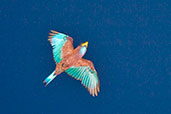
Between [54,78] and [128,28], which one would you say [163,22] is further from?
[54,78]

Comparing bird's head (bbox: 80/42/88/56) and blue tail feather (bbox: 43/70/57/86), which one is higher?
bird's head (bbox: 80/42/88/56)

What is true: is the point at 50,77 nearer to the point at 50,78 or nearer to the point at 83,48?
the point at 50,78

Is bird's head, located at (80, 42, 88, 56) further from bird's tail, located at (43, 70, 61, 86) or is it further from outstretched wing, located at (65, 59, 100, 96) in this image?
bird's tail, located at (43, 70, 61, 86)

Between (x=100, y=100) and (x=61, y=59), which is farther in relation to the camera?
(x=100, y=100)

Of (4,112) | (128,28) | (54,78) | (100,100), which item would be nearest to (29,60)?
(54,78)

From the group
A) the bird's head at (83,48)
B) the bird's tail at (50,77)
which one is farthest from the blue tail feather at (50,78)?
the bird's head at (83,48)

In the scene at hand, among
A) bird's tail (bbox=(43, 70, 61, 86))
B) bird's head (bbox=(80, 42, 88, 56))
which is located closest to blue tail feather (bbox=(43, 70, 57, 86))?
bird's tail (bbox=(43, 70, 61, 86))

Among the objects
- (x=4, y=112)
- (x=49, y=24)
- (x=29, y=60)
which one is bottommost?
(x=4, y=112)
